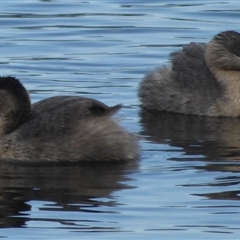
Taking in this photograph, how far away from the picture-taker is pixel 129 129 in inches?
609

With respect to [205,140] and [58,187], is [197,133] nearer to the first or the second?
[205,140]

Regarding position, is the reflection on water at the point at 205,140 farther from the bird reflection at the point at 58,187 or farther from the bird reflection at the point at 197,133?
the bird reflection at the point at 58,187

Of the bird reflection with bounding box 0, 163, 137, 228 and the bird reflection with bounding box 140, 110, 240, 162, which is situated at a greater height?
the bird reflection with bounding box 140, 110, 240, 162

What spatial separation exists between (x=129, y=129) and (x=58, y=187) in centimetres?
291

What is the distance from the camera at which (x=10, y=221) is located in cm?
1152

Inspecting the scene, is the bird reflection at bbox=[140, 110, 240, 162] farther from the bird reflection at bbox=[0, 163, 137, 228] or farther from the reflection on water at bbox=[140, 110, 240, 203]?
the bird reflection at bbox=[0, 163, 137, 228]

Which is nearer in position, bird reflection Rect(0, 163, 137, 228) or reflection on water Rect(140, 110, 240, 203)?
bird reflection Rect(0, 163, 137, 228)

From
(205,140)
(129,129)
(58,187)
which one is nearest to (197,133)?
(205,140)

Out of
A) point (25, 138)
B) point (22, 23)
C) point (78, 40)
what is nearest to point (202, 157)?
point (25, 138)

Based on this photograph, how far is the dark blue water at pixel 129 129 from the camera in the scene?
1143 centimetres

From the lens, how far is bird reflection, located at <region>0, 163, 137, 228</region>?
11.9 metres

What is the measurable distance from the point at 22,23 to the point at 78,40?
1.67m

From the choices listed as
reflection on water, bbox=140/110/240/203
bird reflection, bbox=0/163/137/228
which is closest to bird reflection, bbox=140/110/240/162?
reflection on water, bbox=140/110/240/203

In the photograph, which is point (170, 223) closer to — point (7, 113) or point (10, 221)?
point (10, 221)
